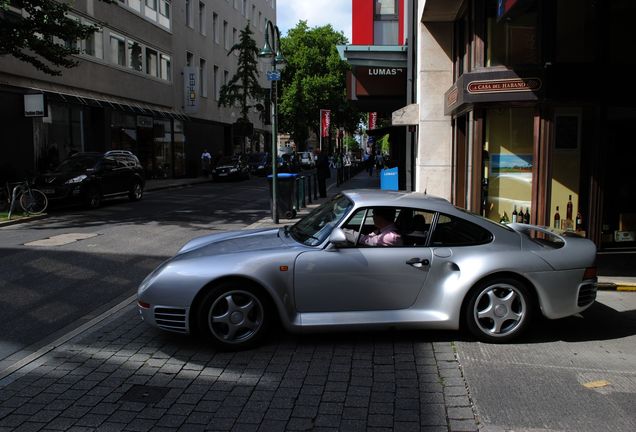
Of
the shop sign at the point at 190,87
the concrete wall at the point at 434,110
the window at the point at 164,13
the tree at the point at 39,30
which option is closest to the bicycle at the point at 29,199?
the tree at the point at 39,30

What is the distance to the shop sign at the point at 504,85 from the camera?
909cm

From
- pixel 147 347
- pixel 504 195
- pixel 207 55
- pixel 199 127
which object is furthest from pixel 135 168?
pixel 207 55

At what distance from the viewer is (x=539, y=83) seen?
9.03m

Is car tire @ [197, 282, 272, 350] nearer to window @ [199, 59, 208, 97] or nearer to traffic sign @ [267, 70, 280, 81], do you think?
traffic sign @ [267, 70, 280, 81]

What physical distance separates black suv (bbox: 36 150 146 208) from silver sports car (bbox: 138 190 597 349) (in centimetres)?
1272

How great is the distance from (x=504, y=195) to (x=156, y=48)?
26.8m

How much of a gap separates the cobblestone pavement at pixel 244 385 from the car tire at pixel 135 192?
14891 millimetres

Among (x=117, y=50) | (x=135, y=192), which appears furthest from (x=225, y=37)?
(x=135, y=192)

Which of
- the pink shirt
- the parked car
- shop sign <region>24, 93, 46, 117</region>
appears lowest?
the pink shirt

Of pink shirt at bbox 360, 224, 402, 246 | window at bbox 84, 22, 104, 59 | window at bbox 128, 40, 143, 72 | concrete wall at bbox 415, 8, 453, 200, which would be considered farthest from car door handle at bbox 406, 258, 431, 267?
window at bbox 128, 40, 143, 72

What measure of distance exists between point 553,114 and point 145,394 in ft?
24.9

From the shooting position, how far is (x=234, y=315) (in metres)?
4.99

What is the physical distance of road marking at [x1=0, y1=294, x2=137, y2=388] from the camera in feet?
15.2

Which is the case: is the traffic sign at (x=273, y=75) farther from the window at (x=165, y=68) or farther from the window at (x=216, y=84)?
the window at (x=216, y=84)
